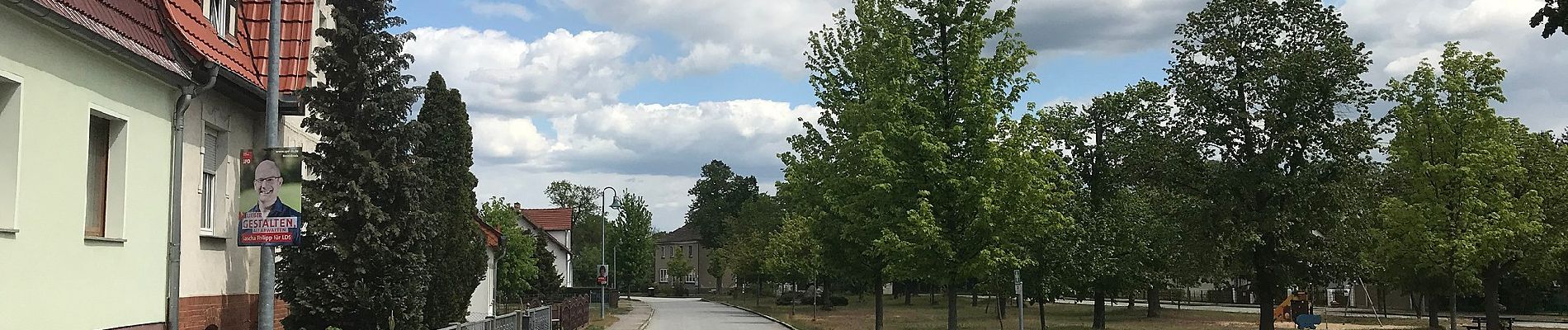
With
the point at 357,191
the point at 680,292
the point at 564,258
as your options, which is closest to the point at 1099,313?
the point at 357,191

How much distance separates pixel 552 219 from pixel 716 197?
50.4 m

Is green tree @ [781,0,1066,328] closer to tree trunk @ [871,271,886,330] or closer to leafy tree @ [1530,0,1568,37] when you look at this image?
tree trunk @ [871,271,886,330]

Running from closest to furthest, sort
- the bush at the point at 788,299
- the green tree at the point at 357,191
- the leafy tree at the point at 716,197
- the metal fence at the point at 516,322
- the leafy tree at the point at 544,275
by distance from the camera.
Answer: the green tree at the point at 357,191 < the metal fence at the point at 516,322 < the leafy tree at the point at 544,275 < the bush at the point at 788,299 < the leafy tree at the point at 716,197

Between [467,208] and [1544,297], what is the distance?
51.9m

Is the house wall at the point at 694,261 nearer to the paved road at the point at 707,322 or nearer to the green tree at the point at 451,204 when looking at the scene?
the paved road at the point at 707,322

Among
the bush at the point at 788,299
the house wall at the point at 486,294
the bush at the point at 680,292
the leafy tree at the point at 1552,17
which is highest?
the leafy tree at the point at 1552,17

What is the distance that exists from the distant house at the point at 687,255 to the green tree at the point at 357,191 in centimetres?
11280

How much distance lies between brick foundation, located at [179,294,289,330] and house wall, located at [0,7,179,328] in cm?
94

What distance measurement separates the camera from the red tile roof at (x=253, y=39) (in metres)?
12.6

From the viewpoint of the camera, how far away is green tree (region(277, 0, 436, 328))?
1457 centimetres

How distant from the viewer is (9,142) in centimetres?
941

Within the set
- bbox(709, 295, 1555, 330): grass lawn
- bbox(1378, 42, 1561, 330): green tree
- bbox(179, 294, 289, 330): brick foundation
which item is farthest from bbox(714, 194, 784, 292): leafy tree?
bbox(179, 294, 289, 330): brick foundation

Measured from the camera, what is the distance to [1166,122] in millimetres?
28828

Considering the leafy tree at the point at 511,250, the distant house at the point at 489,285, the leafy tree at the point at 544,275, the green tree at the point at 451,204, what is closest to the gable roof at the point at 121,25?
the green tree at the point at 451,204
